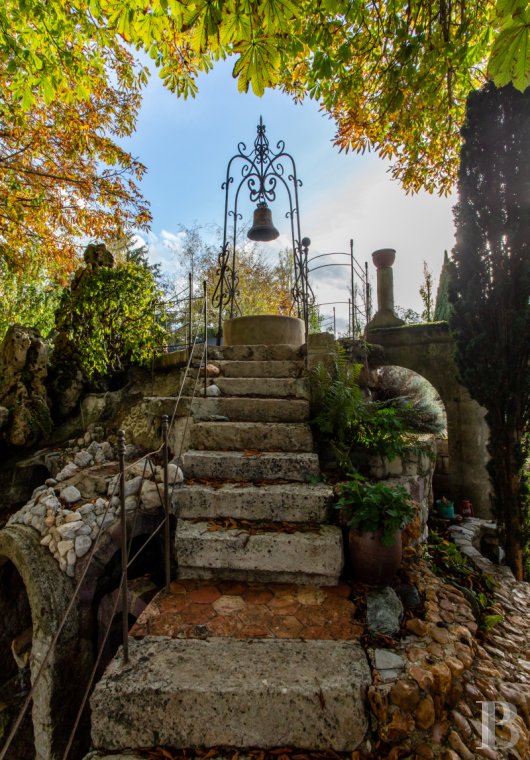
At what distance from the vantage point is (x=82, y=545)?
2498mm

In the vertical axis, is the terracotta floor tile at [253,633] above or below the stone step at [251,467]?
below

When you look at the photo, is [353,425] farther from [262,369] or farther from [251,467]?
[262,369]

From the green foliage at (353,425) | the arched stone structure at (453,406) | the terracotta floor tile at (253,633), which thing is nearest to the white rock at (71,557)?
the terracotta floor tile at (253,633)

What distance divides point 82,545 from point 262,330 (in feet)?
10.8

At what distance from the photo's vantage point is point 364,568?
2189 millimetres

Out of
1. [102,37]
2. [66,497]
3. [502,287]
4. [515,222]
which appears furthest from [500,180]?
[66,497]

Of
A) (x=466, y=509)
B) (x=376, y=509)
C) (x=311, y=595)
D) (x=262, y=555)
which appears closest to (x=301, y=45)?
(x=376, y=509)

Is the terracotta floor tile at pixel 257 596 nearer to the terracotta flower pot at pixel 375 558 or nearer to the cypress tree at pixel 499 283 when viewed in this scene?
the terracotta flower pot at pixel 375 558

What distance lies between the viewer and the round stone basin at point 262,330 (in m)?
4.86

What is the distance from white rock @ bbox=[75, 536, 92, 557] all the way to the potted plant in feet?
6.07

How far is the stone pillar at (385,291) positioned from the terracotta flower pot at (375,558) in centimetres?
499

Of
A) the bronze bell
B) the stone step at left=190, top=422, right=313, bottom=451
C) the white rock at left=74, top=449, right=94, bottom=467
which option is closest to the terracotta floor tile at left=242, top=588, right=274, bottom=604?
the stone step at left=190, top=422, right=313, bottom=451

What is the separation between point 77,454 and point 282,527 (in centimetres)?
251

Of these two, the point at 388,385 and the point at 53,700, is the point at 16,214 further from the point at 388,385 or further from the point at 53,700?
the point at 388,385
